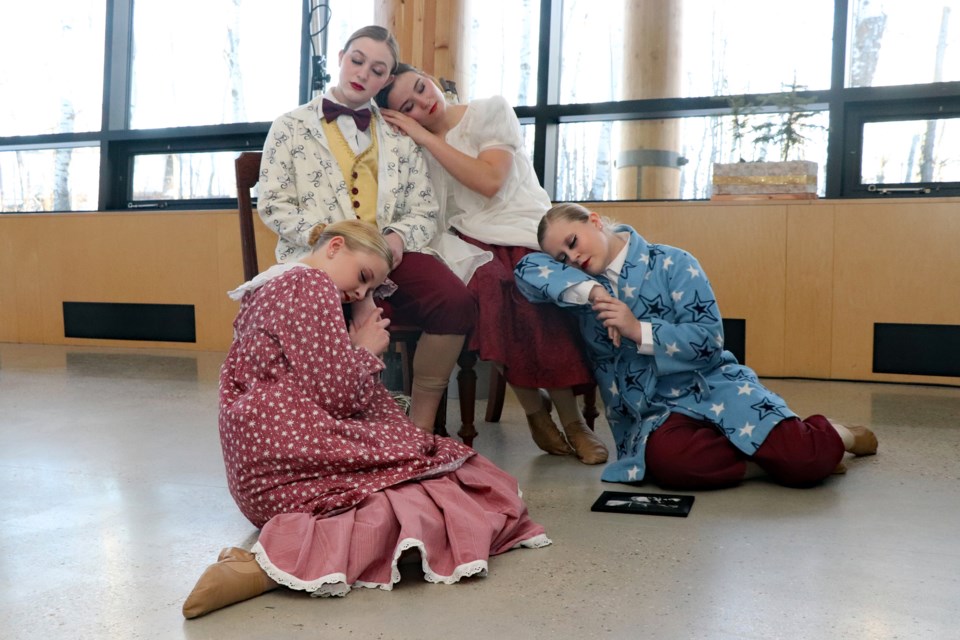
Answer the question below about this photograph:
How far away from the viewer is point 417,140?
2.55 m

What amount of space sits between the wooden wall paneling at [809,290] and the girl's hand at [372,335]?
244cm

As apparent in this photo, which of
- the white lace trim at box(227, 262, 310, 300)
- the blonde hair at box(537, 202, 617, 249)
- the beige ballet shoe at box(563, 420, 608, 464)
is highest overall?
the blonde hair at box(537, 202, 617, 249)

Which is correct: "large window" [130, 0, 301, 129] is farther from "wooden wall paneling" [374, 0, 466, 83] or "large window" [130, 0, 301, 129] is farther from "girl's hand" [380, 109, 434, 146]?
"girl's hand" [380, 109, 434, 146]

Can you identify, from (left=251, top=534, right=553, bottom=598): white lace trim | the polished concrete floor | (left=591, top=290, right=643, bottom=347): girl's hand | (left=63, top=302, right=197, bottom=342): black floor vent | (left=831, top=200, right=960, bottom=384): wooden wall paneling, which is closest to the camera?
the polished concrete floor

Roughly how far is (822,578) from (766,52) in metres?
3.37

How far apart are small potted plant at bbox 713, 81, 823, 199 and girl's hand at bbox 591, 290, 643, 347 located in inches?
78.9

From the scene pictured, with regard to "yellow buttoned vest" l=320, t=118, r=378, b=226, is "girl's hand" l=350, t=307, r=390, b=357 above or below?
below

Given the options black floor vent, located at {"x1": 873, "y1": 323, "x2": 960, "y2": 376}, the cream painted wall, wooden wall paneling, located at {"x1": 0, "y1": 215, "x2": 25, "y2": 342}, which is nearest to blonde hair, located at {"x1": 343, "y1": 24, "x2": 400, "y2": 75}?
the cream painted wall

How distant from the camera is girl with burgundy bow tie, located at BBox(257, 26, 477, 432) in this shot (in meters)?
2.37

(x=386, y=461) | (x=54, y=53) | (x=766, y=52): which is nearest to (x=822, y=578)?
(x=386, y=461)

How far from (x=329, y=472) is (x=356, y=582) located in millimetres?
219

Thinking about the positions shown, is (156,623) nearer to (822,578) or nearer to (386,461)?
(386,461)

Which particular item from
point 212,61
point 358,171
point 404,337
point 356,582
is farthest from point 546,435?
point 212,61

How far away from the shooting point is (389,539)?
1556 millimetres
